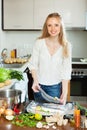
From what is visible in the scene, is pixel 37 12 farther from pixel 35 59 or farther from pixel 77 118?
pixel 77 118

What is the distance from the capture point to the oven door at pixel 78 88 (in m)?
4.39

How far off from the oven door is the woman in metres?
1.63

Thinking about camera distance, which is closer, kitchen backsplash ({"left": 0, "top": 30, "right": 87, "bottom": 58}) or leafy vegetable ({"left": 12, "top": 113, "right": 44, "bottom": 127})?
leafy vegetable ({"left": 12, "top": 113, "right": 44, "bottom": 127})

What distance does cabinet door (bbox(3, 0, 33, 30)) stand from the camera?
455 cm

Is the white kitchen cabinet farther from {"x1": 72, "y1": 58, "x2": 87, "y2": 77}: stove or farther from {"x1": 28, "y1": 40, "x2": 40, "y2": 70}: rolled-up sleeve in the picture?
{"x1": 28, "y1": 40, "x2": 40, "y2": 70}: rolled-up sleeve

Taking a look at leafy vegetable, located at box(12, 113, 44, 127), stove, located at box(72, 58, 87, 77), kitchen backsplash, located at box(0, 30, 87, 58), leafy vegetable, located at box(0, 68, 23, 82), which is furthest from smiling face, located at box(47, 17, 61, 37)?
kitchen backsplash, located at box(0, 30, 87, 58)

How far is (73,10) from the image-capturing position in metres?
4.49

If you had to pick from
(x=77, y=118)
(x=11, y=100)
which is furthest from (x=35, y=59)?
(x=77, y=118)

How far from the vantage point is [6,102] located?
6.26ft

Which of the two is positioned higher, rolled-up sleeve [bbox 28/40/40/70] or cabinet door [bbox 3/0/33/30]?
cabinet door [bbox 3/0/33/30]

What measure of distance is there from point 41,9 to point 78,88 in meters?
1.37

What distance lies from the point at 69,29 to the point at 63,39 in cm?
213

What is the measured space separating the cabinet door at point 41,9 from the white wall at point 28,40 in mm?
379

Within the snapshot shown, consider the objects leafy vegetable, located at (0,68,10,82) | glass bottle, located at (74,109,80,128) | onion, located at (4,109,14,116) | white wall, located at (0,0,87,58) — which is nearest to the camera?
glass bottle, located at (74,109,80,128)
